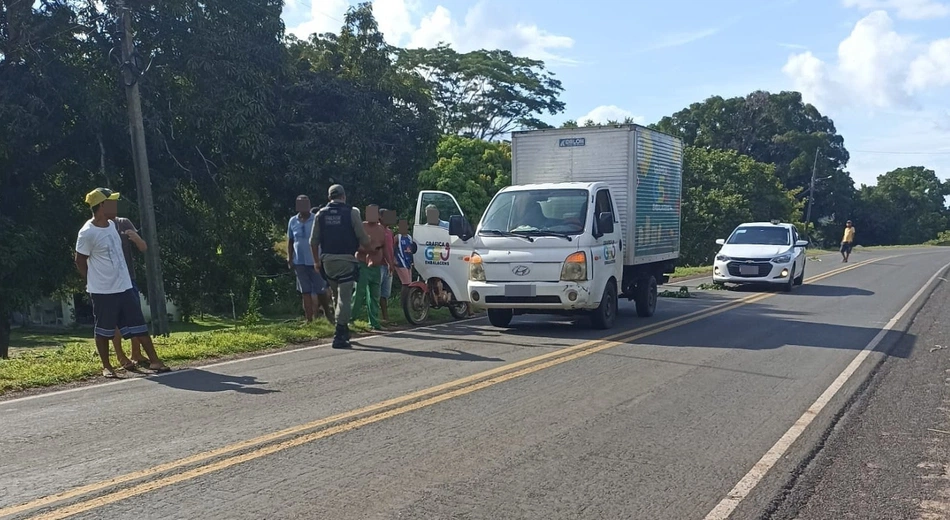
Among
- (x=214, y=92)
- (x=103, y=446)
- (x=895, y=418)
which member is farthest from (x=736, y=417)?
(x=214, y=92)

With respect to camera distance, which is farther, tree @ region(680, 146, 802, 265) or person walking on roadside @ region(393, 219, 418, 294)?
tree @ region(680, 146, 802, 265)

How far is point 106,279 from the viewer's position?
8.50 meters

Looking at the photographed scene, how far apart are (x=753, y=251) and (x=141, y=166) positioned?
14.1 m

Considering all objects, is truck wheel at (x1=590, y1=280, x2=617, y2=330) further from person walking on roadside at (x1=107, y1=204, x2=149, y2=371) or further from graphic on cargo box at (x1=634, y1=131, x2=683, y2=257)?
person walking on roadside at (x1=107, y1=204, x2=149, y2=371)

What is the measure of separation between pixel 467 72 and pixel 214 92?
29.7 meters

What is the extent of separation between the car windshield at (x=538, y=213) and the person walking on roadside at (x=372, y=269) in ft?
4.99

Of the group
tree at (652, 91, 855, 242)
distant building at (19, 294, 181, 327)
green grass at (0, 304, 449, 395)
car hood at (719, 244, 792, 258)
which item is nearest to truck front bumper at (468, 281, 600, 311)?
green grass at (0, 304, 449, 395)

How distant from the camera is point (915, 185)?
81.8m

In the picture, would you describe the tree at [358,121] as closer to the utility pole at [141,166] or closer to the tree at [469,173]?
the utility pole at [141,166]

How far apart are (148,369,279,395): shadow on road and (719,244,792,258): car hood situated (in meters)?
15.1

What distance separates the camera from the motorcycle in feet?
42.4

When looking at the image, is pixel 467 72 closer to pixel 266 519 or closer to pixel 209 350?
pixel 209 350

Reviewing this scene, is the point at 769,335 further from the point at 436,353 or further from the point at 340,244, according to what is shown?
the point at 340,244

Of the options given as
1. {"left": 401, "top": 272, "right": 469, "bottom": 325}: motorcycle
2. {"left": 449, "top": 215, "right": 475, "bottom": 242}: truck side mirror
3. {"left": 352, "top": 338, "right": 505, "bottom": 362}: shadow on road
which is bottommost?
{"left": 352, "top": 338, "right": 505, "bottom": 362}: shadow on road
